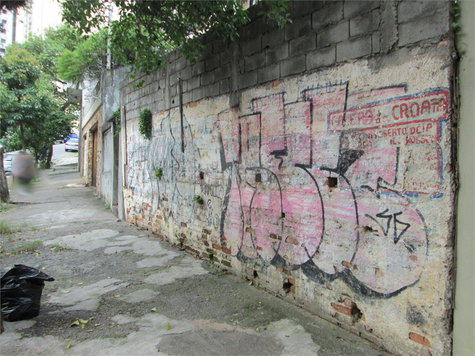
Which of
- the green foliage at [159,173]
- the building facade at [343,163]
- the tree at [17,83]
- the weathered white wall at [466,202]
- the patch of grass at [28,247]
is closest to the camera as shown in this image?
the weathered white wall at [466,202]

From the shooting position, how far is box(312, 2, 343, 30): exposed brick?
270cm

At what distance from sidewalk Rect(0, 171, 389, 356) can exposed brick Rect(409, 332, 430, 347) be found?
0.29 m

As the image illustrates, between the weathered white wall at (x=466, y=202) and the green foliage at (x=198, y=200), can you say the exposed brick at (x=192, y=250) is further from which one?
the weathered white wall at (x=466, y=202)

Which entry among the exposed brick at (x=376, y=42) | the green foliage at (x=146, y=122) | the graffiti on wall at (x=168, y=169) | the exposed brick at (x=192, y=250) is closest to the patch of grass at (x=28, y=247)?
the graffiti on wall at (x=168, y=169)

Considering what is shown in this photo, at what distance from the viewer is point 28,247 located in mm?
5367

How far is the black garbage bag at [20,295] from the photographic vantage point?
9.11 ft

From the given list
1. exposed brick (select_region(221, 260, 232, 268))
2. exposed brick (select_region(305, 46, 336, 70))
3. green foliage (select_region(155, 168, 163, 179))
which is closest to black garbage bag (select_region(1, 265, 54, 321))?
exposed brick (select_region(221, 260, 232, 268))

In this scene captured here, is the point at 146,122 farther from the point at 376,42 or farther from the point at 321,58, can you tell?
the point at 376,42

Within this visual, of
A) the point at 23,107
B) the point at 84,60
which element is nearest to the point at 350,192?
the point at 23,107

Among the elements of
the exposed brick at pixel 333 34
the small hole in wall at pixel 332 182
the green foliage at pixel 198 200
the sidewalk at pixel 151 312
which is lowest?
the sidewalk at pixel 151 312

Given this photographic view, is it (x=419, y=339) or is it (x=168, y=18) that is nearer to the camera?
(x=419, y=339)

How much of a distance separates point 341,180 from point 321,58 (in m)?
1.13

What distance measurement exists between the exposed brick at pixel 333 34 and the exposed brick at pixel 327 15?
6 centimetres

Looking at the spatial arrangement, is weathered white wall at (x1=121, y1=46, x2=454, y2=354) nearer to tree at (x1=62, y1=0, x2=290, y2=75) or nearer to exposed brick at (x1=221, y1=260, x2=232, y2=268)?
exposed brick at (x1=221, y1=260, x2=232, y2=268)
